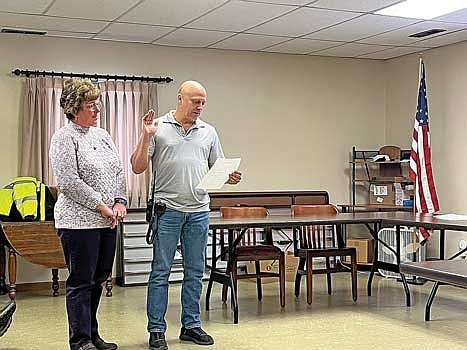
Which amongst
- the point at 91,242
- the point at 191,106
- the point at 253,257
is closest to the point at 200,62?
the point at 253,257

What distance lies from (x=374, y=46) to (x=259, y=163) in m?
1.68

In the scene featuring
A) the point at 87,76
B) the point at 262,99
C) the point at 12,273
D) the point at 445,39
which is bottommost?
the point at 12,273

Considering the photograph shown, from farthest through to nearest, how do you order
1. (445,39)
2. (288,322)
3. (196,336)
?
(445,39) → (288,322) → (196,336)

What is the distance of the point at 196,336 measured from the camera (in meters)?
4.13

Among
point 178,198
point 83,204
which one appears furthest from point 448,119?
point 83,204

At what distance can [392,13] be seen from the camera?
5.61 metres

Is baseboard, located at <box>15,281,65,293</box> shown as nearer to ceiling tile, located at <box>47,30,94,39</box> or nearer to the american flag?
ceiling tile, located at <box>47,30,94,39</box>

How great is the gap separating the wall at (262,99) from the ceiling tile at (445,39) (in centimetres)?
108

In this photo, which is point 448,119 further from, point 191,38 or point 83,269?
point 83,269

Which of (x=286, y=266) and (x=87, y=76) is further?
(x=286, y=266)

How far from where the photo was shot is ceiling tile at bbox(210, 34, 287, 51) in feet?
21.6

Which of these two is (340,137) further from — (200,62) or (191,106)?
(191,106)

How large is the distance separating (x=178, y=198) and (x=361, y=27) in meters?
2.95

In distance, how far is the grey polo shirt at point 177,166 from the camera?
Result: 398cm
